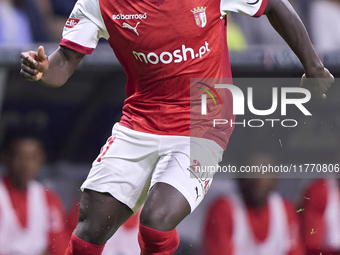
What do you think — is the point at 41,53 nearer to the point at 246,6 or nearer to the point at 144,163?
the point at 144,163

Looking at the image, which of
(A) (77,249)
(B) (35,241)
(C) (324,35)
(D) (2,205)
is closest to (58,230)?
(B) (35,241)

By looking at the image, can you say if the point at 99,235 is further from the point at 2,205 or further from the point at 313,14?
the point at 313,14

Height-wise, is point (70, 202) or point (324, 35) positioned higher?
point (324, 35)

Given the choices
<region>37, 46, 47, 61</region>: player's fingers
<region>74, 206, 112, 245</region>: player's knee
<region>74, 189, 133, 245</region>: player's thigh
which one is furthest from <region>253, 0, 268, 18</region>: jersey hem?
<region>74, 206, 112, 245</region>: player's knee

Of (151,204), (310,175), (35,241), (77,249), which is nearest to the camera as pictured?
(151,204)

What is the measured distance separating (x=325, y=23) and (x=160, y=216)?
325cm

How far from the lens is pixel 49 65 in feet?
9.54

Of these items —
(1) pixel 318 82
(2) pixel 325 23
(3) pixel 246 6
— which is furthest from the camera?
(2) pixel 325 23

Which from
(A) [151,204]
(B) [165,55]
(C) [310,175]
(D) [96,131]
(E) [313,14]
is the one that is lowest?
(C) [310,175]

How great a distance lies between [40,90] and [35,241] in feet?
3.98

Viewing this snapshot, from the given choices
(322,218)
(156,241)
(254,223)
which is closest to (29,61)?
(156,241)

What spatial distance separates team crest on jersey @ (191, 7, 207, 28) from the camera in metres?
2.82

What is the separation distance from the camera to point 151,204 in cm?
263

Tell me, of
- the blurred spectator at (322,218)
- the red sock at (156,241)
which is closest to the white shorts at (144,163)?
the red sock at (156,241)
